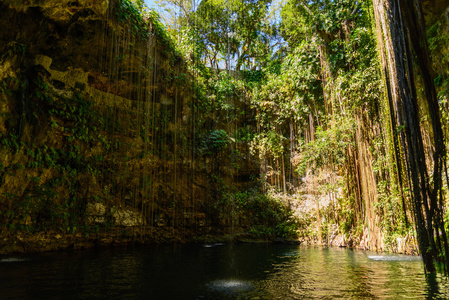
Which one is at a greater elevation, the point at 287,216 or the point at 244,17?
the point at 244,17

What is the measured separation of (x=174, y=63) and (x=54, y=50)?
13.1 ft

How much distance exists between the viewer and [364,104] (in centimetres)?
789

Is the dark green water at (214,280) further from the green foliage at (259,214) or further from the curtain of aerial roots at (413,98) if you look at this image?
the green foliage at (259,214)

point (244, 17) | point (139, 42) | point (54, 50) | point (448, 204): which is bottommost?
point (448, 204)

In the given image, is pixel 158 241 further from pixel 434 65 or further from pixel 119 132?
pixel 434 65

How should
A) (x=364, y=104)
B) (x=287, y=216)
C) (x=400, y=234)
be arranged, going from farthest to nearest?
(x=287, y=216) < (x=364, y=104) < (x=400, y=234)

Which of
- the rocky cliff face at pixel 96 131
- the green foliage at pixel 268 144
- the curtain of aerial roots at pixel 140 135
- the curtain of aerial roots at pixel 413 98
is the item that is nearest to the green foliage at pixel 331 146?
the green foliage at pixel 268 144

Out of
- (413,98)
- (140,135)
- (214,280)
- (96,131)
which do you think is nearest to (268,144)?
(140,135)

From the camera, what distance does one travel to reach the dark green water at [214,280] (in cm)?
298

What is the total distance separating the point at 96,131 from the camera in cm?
890

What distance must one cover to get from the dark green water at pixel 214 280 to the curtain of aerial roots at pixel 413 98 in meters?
0.78

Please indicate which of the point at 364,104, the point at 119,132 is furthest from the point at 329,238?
the point at 119,132

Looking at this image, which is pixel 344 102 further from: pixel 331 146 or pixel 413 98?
pixel 413 98

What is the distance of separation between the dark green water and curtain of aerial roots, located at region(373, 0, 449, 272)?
2.55 ft
